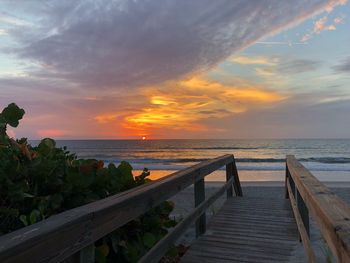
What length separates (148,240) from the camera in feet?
9.09

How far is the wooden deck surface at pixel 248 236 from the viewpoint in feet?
13.6

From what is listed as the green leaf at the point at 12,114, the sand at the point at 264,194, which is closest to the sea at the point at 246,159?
the sand at the point at 264,194

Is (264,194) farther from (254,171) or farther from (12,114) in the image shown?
(254,171)

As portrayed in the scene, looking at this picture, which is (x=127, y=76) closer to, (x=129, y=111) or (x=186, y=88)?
(x=186, y=88)

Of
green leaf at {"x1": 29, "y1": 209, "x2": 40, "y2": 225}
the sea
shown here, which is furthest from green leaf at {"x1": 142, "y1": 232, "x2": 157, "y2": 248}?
the sea

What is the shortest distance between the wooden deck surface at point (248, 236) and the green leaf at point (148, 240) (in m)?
1.35

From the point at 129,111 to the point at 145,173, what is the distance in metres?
38.1

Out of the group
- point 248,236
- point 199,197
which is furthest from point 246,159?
point 199,197

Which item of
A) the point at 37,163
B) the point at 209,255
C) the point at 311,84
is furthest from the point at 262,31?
the point at 37,163

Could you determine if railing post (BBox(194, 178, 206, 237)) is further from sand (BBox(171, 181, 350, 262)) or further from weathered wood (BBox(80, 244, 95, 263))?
weathered wood (BBox(80, 244, 95, 263))

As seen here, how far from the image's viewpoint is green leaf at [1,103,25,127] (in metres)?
2.64

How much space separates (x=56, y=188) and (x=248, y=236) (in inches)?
128

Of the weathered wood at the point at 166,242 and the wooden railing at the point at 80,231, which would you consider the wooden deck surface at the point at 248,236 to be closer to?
the weathered wood at the point at 166,242

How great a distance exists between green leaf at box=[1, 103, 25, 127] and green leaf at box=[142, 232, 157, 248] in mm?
1209
